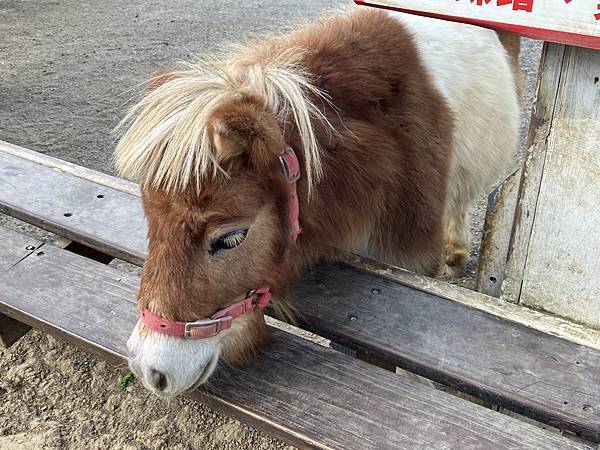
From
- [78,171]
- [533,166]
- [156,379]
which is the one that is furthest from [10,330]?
[533,166]

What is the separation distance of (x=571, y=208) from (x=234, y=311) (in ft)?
3.01

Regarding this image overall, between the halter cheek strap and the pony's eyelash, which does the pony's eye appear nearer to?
the pony's eyelash

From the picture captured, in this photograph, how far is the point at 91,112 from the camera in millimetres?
4027

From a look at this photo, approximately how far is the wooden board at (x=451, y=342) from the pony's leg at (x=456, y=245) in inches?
39.3

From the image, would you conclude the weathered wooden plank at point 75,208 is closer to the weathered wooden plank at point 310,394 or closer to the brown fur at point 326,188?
the weathered wooden plank at point 310,394

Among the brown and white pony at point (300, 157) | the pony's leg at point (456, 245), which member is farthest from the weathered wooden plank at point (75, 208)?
the pony's leg at point (456, 245)

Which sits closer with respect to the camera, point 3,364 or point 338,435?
point 338,435

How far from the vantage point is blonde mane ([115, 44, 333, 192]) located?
1244mm

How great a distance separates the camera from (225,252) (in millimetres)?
1294

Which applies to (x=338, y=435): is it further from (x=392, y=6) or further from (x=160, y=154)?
(x=392, y=6)

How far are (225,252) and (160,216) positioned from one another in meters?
0.15

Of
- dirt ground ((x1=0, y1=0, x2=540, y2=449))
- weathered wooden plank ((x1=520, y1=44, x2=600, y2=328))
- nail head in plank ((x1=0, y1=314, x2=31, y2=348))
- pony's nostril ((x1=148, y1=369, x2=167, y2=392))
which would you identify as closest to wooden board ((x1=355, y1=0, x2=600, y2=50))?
weathered wooden plank ((x1=520, y1=44, x2=600, y2=328))

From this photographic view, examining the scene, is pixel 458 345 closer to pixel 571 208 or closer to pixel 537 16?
pixel 571 208

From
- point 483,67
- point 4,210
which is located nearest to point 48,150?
point 4,210
